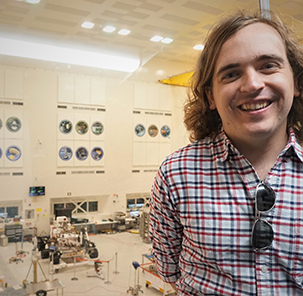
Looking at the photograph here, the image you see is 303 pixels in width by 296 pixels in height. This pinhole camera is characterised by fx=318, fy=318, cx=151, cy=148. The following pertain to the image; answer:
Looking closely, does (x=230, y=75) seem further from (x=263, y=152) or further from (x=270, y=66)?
(x=263, y=152)

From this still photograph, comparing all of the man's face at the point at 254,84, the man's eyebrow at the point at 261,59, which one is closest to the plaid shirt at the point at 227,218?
the man's face at the point at 254,84

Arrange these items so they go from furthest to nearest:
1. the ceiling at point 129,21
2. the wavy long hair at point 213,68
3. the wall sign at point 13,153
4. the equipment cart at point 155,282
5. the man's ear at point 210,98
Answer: the equipment cart at point 155,282 → the wall sign at point 13,153 → the ceiling at point 129,21 → the man's ear at point 210,98 → the wavy long hair at point 213,68

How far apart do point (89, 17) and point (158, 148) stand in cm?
191

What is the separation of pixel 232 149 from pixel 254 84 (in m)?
0.39

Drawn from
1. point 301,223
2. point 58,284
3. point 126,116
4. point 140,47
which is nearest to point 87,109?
point 126,116

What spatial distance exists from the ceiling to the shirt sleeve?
2.61 m

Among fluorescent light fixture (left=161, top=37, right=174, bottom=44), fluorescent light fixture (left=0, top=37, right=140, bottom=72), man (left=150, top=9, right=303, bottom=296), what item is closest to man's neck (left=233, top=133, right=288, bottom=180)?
man (left=150, top=9, right=303, bottom=296)

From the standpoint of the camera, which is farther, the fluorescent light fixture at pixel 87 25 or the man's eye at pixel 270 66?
the fluorescent light fixture at pixel 87 25

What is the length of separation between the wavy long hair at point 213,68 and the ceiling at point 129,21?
1.75 metres

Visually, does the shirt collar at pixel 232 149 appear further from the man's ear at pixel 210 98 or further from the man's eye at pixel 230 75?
the man's eye at pixel 230 75

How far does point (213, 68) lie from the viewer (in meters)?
1.88

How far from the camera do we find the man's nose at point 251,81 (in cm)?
161

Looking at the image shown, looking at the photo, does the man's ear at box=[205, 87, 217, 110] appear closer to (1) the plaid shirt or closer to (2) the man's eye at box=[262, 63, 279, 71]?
(1) the plaid shirt

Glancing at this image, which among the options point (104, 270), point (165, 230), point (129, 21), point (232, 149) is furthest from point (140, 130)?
point (232, 149)
